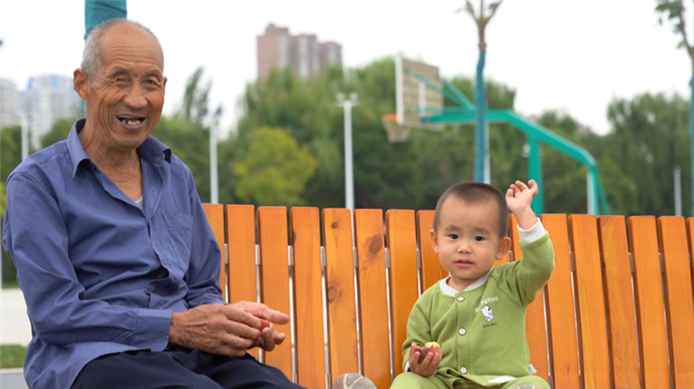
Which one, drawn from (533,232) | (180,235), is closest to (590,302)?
(533,232)

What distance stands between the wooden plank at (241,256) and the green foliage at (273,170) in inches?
1466

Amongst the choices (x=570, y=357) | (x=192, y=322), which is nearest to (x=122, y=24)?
(x=192, y=322)

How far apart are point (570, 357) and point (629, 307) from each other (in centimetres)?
42

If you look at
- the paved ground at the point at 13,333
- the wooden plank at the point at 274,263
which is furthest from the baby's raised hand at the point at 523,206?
the paved ground at the point at 13,333

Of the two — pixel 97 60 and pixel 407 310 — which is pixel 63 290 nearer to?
pixel 97 60

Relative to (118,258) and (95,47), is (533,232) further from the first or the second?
(95,47)

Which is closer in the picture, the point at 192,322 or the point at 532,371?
the point at 192,322

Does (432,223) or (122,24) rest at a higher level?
(122,24)

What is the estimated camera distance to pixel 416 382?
Result: 3.11 metres

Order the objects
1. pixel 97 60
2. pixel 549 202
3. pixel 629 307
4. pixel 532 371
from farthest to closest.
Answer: pixel 549 202
pixel 629 307
pixel 532 371
pixel 97 60

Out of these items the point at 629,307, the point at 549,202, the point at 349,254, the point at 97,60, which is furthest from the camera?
the point at 549,202

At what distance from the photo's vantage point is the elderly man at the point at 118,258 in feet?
8.13

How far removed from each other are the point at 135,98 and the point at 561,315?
88.4 inches

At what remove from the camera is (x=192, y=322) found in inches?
103
